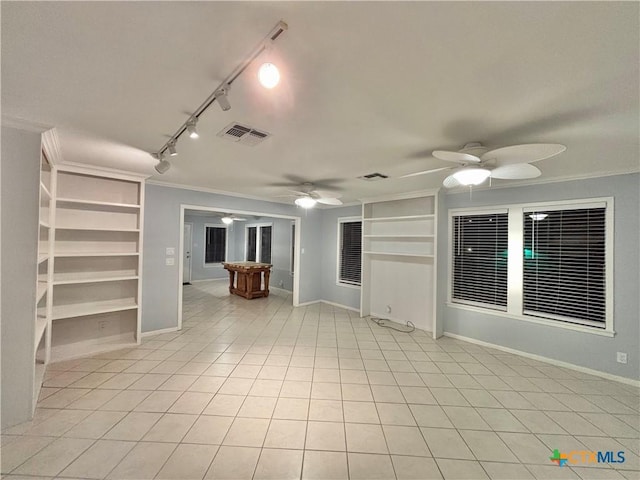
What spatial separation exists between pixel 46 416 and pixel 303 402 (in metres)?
2.18

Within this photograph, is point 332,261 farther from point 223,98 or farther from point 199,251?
point 199,251

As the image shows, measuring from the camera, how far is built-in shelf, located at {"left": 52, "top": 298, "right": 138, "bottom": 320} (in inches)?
123

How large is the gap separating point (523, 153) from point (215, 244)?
953 centimetres

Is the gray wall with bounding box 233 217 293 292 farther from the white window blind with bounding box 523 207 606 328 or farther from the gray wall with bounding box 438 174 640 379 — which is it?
the white window blind with bounding box 523 207 606 328

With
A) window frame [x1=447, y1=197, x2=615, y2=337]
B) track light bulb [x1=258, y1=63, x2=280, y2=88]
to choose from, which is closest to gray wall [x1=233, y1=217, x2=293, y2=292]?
window frame [x1=447, y1=197, x2=615, y2=337]

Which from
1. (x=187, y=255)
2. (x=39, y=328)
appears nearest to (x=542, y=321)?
(x=39, y=328)

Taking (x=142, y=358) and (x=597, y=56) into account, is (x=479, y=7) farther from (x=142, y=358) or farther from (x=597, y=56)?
(x=142, y=358)

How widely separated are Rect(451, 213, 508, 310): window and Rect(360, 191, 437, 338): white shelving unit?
419 mm

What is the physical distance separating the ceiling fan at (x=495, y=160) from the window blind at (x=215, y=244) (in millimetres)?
8875

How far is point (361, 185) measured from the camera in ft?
13.2

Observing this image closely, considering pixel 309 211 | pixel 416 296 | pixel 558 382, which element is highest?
pixel 309 211

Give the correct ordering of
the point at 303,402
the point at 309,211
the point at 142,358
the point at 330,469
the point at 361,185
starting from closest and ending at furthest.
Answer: the point at 330,469 < the point at 303,402 < the point at 142,358 < the point at 361,185 < the point at 309,211

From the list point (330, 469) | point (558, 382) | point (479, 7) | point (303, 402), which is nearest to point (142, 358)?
point (303, 402)

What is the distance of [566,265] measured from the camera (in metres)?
3.38
